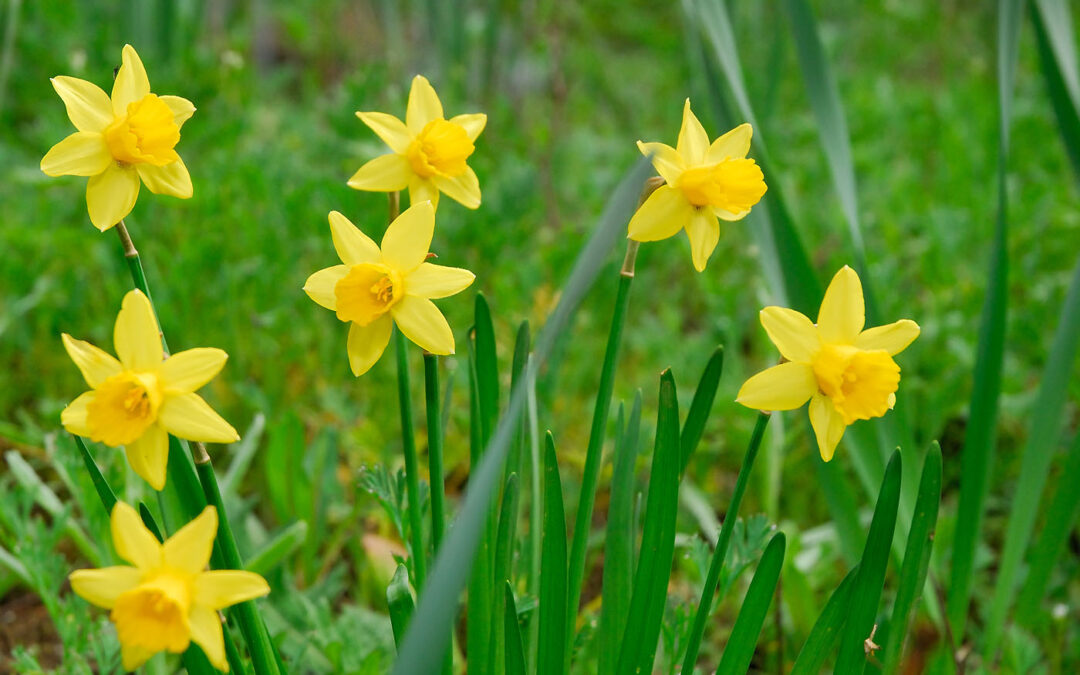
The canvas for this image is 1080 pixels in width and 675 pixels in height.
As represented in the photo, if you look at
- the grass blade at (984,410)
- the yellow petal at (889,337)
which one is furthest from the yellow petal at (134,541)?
the grass blade at (984,410)

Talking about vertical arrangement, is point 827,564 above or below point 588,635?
below

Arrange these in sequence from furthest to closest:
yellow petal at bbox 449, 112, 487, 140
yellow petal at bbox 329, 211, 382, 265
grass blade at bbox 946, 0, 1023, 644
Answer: grass blade at bbox 946, 0, 1023, 644 < yellow petal at bbox 449, 112, 487, 140 < yellow petal at bbox 329, 211, 382, 265

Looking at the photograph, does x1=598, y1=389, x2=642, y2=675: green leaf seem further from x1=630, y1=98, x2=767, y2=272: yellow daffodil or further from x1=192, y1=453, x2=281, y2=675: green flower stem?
x1=192, y1=453, x2=281, y2=675: green flower stem

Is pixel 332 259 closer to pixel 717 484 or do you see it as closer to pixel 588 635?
pixel 717 484

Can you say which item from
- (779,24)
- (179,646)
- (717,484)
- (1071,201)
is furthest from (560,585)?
(1071,201)

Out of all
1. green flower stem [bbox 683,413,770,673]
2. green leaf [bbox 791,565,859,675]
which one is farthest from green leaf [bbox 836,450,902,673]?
green flower stem [bbox 683,413,770,673]

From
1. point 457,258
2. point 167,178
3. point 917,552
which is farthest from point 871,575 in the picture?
point 457,258
